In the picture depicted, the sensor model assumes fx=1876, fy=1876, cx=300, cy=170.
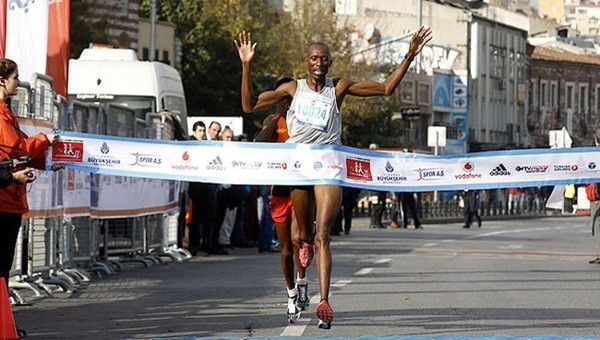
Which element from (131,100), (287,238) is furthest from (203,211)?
(287,238)

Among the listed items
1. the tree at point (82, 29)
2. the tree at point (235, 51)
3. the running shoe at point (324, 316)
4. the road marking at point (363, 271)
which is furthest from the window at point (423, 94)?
the running shoe at point (324, 316)

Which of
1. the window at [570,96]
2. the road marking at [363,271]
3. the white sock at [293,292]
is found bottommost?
A: the road marking at [363,271]

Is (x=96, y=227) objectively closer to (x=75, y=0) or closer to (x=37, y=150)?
(x=37, y=150)

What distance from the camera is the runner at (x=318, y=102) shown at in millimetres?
14031

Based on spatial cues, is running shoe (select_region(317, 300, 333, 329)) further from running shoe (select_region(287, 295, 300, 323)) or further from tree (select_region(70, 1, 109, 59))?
tree (select_region(70, 1, 109, 59))

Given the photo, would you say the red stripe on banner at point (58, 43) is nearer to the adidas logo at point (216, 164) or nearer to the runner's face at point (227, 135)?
the adidas logo at point (216, 164)

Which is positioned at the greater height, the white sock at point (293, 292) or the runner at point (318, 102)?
the runner at point (318, 102)

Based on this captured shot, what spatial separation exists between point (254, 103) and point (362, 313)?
245cm

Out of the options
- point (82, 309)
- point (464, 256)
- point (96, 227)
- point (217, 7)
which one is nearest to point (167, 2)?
point (217, 7)

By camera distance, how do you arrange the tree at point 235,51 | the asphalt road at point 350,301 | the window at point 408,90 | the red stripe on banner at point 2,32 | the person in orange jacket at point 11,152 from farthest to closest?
the window at point 408,90
the tree at point 235,51
the red stripe on banner at point 2,32
the asphalt road at point 350,301
the person in orange jacket at point 11,152

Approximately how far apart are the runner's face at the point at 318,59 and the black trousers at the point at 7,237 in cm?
246

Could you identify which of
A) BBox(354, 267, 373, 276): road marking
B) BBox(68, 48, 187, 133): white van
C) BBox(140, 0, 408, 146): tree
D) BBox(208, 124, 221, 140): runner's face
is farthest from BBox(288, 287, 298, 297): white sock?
BBox(140, 0, 408, 146): tree

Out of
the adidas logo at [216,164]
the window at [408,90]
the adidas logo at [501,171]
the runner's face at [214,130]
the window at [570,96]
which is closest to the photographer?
the adidas logo at [216,164]

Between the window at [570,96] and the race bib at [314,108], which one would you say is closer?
the race bib at [314,108]
